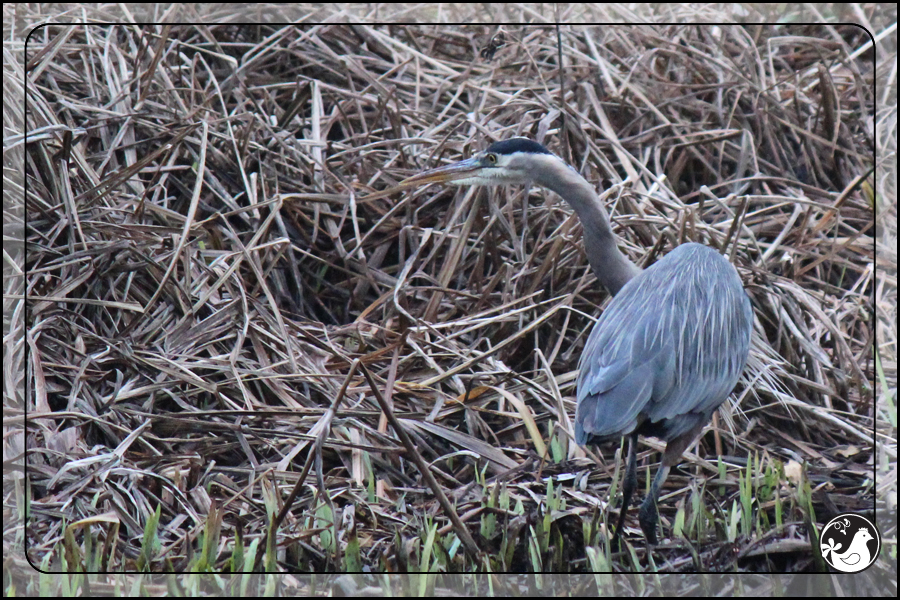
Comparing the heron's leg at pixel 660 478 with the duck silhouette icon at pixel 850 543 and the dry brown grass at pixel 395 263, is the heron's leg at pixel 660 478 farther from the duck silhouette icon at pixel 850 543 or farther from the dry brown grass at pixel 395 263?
the duck silhouette icon at pixel 850 543

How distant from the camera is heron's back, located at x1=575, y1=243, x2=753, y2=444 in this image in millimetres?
1511

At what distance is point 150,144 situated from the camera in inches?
68.1

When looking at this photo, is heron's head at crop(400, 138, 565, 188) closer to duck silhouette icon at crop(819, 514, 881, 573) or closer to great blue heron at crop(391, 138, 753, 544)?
great blue heron at crop(391, 138, 753, 544)

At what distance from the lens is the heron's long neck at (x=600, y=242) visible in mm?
1735

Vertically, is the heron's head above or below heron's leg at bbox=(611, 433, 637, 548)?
above

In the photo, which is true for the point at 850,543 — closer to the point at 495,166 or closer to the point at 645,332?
the point at 645,332

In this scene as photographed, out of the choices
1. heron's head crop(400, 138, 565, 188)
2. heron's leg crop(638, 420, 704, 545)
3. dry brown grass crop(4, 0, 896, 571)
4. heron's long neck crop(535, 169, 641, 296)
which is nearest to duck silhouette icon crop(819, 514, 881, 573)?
dry brown grass crop(4, 0, 896, 571)

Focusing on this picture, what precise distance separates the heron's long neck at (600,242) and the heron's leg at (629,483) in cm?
32

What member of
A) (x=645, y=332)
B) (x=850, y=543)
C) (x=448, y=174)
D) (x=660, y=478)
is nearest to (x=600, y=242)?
(x=645, y=332)

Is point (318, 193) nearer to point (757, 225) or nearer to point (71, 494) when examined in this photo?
point (71, 494)

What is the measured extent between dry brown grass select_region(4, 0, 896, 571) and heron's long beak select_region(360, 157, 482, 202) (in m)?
0.03

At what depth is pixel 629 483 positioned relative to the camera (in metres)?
1.55

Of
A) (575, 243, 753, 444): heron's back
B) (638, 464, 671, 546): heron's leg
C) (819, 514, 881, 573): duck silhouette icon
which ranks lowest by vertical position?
(819, 514, 881, 573): duck silhouette icon

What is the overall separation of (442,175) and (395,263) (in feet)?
0.66
